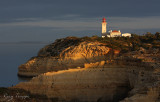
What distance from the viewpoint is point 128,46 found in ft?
143

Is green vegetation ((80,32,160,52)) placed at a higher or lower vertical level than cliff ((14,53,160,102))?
higher

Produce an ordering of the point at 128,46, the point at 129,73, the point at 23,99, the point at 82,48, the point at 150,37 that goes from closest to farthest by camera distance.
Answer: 1. the point at 23,99
2. the point at 129,73
3. the point at 82,48
4. the point at 128,46
5. the point at 150,37

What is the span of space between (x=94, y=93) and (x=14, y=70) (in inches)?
1103

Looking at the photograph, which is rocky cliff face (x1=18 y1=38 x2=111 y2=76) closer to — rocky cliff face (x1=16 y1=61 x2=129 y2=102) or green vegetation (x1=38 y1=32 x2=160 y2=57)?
green vegetation (x1=38 y1=32 x2=160 y2=57)

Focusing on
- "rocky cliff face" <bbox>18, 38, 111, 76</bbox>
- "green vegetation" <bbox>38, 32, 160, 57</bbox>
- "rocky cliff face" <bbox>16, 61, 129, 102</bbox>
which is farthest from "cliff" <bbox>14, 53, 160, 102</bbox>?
"green vegetation" <bbox>38, 32, 160, 57</bbox>

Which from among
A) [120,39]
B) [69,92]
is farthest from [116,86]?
[120,39]

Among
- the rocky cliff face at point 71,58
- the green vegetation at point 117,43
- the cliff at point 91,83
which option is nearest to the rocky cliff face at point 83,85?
the cliff at point 91,83

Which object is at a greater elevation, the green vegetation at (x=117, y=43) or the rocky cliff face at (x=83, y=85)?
the green vegetation at (x=117, y=43)

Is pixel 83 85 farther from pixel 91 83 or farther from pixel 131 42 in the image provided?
pixel 131 42

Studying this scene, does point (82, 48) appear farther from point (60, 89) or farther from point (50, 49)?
point (60, 89)

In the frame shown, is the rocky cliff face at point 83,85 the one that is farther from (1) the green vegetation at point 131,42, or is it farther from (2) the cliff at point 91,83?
(1) the green vegetation at point 131,42

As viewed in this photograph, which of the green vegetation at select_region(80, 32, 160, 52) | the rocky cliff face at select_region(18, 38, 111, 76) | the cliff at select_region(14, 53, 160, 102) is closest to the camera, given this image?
the cliff at select_region(14, 53, 160, 102)

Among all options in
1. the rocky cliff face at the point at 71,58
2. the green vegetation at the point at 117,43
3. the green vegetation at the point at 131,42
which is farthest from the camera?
the green vegetation at the point at 117,43

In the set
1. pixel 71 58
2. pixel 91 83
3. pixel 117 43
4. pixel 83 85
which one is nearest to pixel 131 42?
pixel 117 43
